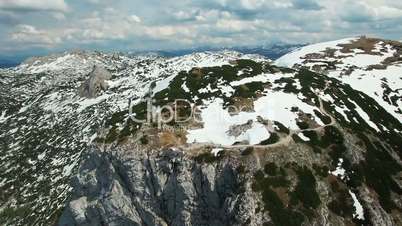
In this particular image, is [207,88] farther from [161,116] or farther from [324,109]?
[324,109]

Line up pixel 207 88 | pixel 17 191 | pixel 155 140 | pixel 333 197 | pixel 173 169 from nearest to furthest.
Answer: pixel 333 197 → pixel 173 169 → pixel 155 140 → pixel 207 88 → pixel 17 191

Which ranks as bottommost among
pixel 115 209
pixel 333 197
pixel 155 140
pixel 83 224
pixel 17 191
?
pixel 17 191

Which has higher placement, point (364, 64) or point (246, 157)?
point (246, 157)

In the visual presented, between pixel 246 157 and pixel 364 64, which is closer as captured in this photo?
pixel 246 157

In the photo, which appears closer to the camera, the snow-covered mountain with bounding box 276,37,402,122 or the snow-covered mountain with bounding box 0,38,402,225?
the snow-covered mountain with bounding box 0,38,402,225

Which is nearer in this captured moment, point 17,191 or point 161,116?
point 161,116

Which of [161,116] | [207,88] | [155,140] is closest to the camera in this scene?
[155,140]

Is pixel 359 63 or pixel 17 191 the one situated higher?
pixel 359 63

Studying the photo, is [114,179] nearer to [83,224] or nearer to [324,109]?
[83,224]

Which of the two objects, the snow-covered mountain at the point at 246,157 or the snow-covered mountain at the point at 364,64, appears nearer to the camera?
the snow-covered mountain at the point at 246,157

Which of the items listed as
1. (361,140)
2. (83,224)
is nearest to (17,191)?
(83,224)
